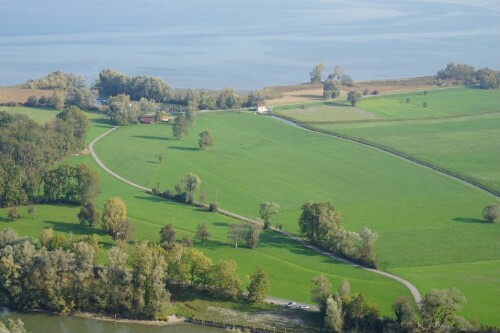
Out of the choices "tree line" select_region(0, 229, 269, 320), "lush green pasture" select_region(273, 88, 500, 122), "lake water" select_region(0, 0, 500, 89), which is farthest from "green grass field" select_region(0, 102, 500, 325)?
"lake water" select_region(0, 0, 500, 89)

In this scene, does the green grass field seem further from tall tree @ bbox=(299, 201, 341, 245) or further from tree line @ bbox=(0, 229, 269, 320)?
tree line @ bbox=(0, 229, 269, 320)

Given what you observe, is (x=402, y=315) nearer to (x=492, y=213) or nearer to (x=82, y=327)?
(x=82, y=327)

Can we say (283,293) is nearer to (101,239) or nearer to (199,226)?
(199,226)

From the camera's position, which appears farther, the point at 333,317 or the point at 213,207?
the point at 213,207

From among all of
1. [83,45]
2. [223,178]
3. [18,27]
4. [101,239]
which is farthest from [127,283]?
[18,27]

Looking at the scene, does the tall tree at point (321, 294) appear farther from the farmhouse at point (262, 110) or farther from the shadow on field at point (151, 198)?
the farmhouse at point (262, 110)

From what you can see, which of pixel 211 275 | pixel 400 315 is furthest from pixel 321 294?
pixel 211 275
